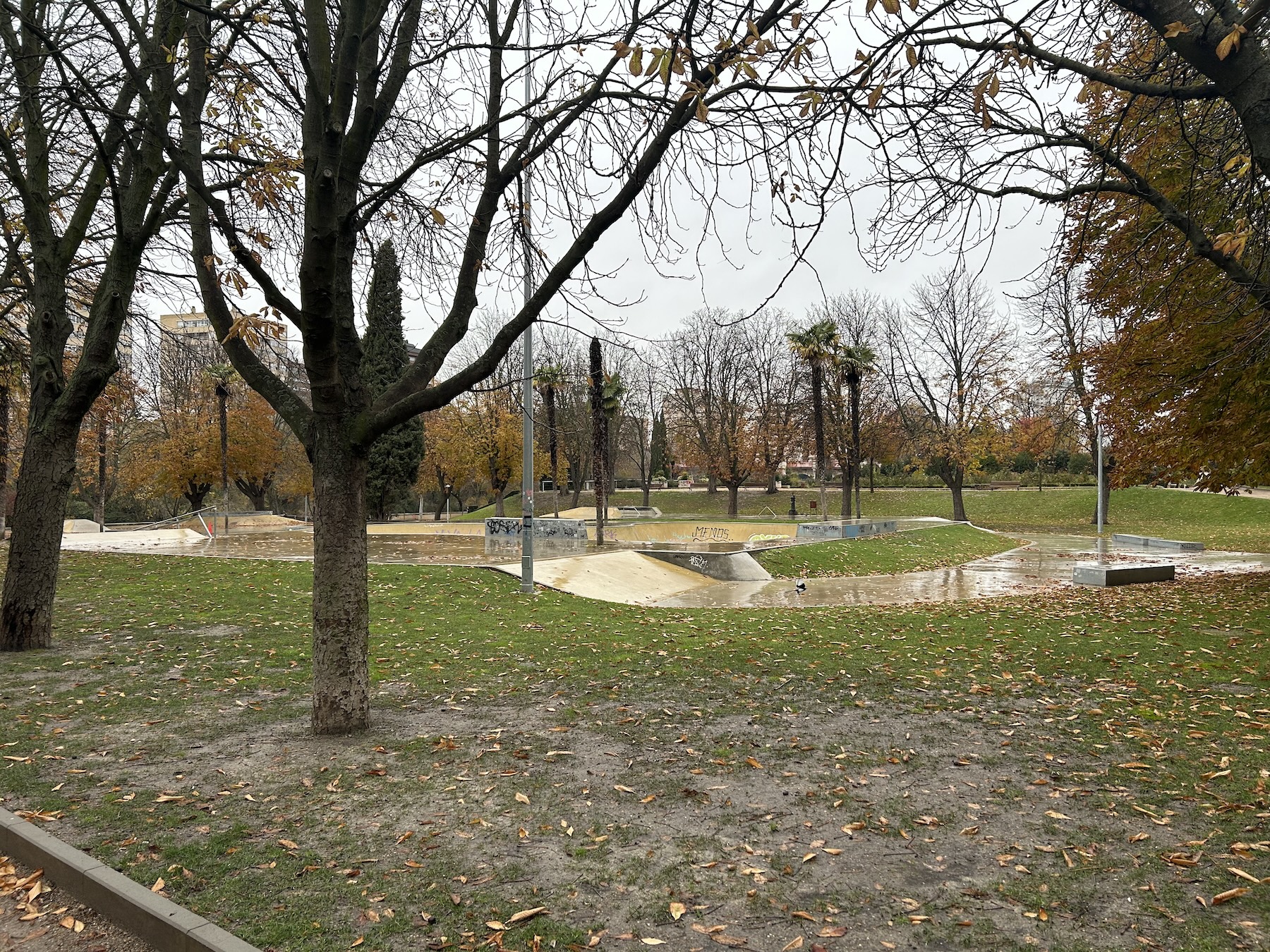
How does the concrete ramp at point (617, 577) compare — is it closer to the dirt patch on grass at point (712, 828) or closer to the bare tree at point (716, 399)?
the dirt patch on grass at point (712, 828)

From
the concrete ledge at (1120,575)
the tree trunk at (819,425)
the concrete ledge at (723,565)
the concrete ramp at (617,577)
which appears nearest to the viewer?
the concrete ledge at (1120,575)

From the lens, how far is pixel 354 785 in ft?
14.8

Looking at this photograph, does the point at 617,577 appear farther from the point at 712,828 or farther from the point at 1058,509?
the point at 1058,509

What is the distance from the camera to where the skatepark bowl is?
16.3 metres

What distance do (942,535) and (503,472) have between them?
2550 centimetres

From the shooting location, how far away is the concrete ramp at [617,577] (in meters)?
16.2

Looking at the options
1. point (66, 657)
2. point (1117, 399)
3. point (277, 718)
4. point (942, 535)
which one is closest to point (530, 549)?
point (66, 657)

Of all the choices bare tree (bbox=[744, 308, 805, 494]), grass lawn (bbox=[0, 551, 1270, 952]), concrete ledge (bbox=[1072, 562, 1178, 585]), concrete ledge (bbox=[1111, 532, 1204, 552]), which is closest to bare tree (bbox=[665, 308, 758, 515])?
bare tree (bbox=[744, 308, 805, 494])

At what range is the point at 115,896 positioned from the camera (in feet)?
10.6

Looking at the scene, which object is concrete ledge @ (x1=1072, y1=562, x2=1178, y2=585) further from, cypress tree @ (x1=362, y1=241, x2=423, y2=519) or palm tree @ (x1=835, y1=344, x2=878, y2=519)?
cypress tree @ (x1=362, y1=241, x2=423, y2=519)

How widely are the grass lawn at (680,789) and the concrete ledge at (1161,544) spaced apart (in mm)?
17407

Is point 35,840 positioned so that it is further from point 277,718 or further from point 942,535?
point 942,535

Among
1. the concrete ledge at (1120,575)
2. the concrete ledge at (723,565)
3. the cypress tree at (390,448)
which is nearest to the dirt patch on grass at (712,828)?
the concrete ledge at (1120,575)

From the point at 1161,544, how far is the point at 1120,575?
11797 millimetres
